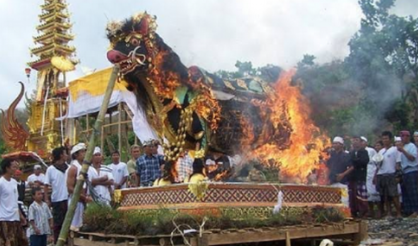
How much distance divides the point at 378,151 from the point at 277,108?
9.56 ft

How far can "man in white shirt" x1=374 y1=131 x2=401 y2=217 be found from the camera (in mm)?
9945

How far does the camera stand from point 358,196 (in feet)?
33.0

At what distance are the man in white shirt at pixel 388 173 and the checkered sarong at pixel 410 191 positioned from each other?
0.16 meters

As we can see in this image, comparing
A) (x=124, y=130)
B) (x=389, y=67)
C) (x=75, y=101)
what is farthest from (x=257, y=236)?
(x=75, y=101)

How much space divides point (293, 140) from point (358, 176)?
2010 millimetres

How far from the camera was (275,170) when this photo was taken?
27.4ft

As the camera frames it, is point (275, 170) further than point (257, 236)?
Yes

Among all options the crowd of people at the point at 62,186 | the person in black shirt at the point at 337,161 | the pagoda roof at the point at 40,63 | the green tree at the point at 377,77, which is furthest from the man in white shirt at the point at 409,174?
the pagoda roof at the point at 40,63

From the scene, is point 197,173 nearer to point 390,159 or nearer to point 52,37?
point 390,159

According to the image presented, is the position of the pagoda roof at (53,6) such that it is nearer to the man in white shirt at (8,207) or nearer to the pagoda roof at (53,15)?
the pagoda roof at (53,15)

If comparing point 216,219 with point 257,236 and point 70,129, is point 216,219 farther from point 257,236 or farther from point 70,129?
point 70,129

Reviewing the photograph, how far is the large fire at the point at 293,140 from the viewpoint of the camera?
8453 mm

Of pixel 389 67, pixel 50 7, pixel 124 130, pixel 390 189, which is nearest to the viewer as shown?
pixel 390 189

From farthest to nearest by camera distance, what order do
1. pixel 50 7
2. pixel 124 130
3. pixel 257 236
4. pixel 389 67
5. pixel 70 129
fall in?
pixel 50 7, pixel 70 129, pixel 124 130, pixel 389 67, pixel 257 236
